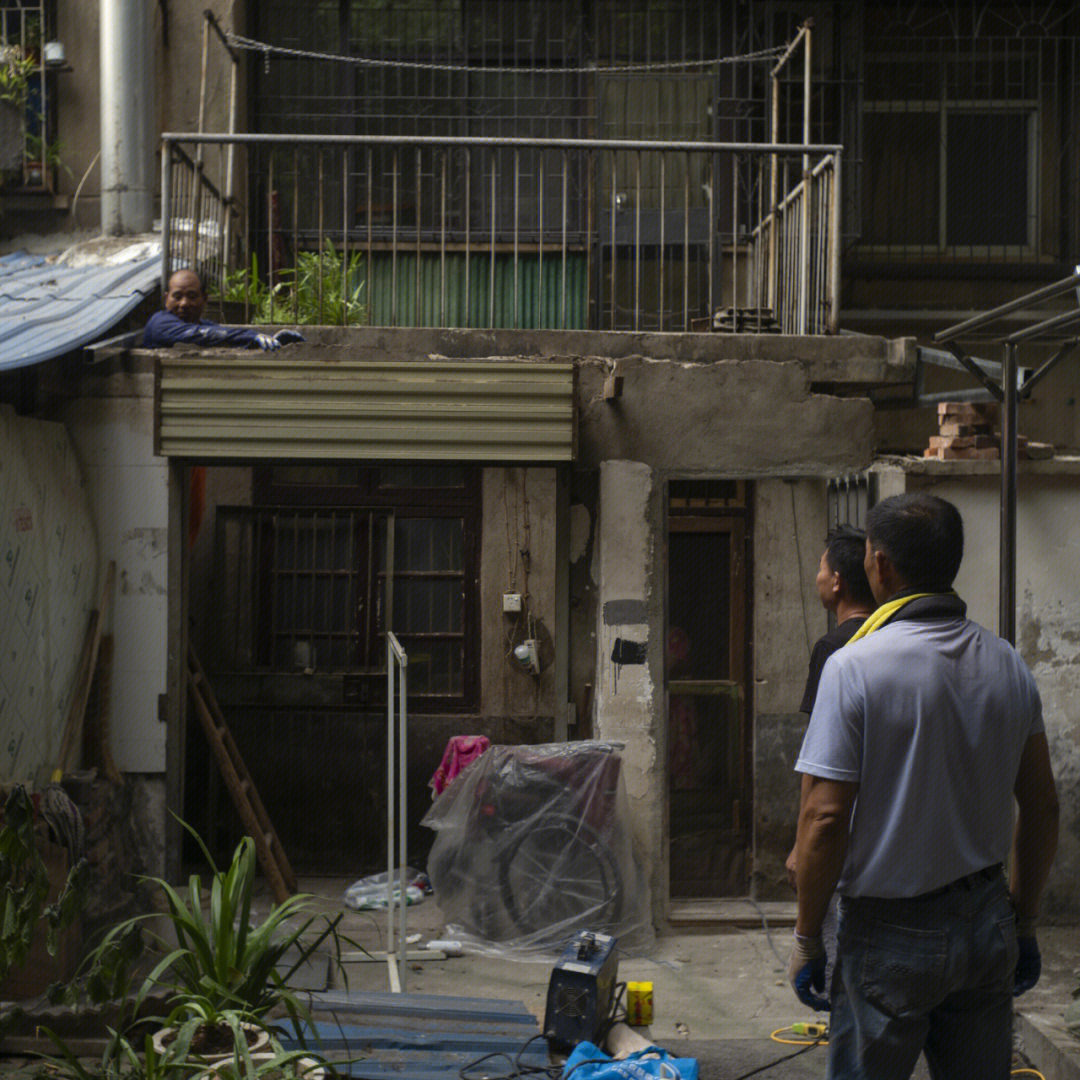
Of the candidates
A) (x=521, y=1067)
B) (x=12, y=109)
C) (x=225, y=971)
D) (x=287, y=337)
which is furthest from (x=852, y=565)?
(x=12, y=109)

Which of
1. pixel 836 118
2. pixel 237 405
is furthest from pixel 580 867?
pixel 836 118

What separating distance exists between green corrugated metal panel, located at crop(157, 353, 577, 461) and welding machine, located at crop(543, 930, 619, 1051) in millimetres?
2691

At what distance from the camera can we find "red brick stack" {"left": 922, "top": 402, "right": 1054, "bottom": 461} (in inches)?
287

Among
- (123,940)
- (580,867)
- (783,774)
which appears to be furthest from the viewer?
(783,774)

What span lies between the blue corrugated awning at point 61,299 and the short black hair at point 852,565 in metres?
3.65

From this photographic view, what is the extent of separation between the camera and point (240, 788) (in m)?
8.05

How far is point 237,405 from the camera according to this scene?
685 centimetres

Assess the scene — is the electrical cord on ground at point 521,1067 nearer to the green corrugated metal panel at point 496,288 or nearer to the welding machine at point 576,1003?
the welding machine at point 576,1003

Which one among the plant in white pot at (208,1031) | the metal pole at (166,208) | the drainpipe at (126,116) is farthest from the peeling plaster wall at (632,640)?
the drainpipe at (126,116)

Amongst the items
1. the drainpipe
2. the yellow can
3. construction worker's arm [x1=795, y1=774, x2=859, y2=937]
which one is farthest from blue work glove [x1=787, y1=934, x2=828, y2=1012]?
the drainpipe

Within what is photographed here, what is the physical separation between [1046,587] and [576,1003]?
3.74m

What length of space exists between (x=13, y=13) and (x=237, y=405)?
526 cm

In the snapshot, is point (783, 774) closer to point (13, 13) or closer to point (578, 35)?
point (578, 35)

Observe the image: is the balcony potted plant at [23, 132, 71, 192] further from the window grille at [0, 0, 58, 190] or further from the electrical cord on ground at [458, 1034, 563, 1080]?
the electrical cord on ground at [458, 1034, 563, 1080]
